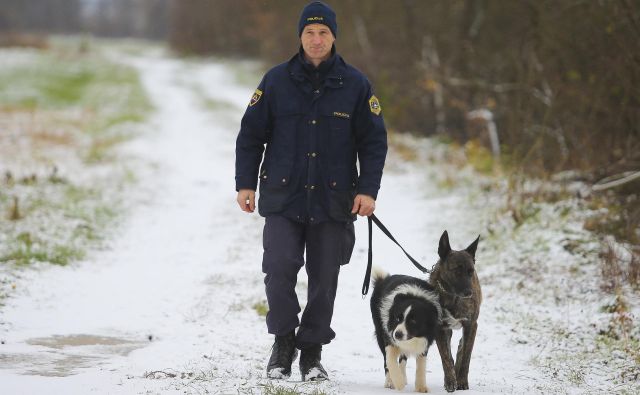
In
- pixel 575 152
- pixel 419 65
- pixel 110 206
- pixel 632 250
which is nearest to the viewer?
pixel 632 250

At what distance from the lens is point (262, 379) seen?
479 centimetres

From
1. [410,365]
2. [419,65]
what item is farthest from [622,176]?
[419,65]

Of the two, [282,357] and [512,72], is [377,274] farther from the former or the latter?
[512,72]

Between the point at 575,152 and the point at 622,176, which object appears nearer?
the point at 622,176

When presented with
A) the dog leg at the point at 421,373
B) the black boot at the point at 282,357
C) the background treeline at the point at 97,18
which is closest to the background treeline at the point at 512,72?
the dog leg at the point at 421,373

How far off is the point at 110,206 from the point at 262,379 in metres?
8.21

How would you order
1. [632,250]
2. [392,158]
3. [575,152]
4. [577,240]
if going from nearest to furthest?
[632,250] < [577,240] < [575,152] < [392,158]

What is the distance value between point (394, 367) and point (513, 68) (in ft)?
37.1

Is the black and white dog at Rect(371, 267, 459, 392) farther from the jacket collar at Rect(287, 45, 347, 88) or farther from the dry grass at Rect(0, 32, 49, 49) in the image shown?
the dry grass at Rect(0, 32, 49, 49)

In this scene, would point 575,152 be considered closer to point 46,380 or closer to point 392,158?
point 392,158

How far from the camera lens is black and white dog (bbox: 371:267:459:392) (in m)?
4.58

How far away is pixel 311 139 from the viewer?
15.5 ft

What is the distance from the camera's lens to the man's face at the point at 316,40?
187 inches

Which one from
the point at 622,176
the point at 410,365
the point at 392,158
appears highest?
the point at 392,158
